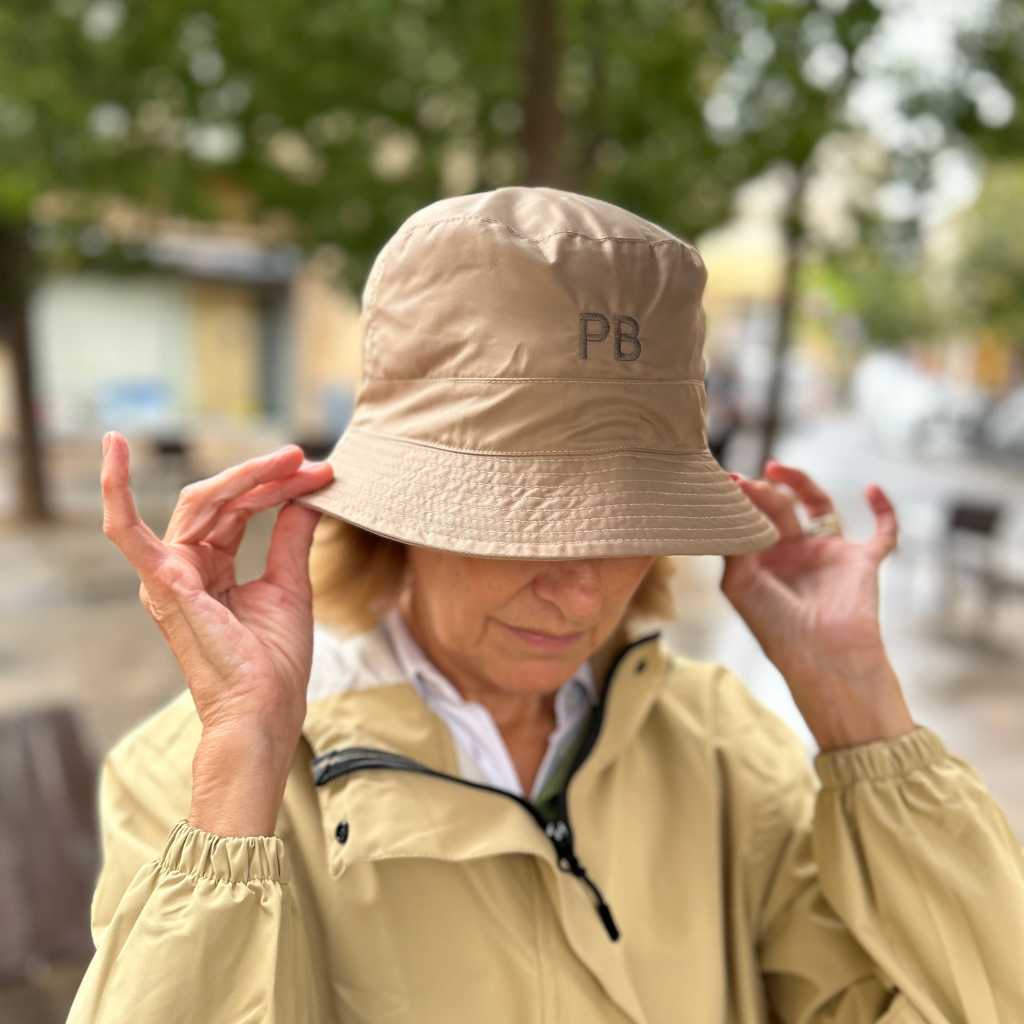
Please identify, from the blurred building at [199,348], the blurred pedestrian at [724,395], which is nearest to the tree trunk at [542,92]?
the blurred pedestrian at [724,395]

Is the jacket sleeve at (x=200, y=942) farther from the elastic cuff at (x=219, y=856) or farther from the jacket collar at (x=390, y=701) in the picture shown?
the jacket collar at (x=390, y=701)

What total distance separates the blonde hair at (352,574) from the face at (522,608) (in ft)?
0.46

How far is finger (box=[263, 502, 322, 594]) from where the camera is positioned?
55.3 inches

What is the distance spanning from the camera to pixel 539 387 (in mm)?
1241

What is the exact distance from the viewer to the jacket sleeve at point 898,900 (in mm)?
1414

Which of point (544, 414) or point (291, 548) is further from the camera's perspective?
point (291, 548)

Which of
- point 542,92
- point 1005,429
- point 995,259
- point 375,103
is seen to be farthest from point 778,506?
point 995,259

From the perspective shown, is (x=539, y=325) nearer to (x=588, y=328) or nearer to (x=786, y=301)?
(x=588, y=328)

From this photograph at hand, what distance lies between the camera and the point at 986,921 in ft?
4.65

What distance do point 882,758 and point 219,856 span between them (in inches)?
36.2

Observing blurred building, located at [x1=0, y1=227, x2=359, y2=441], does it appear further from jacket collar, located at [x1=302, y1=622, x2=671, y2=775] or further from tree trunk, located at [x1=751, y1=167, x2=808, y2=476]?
jacket collar, located at [x1=302, y1=622, x2=671, y2=775]

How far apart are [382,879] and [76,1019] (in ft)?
1.22

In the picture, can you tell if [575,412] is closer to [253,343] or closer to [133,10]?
[133,10]

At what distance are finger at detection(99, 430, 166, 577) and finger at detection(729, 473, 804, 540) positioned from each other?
2.91 feet
